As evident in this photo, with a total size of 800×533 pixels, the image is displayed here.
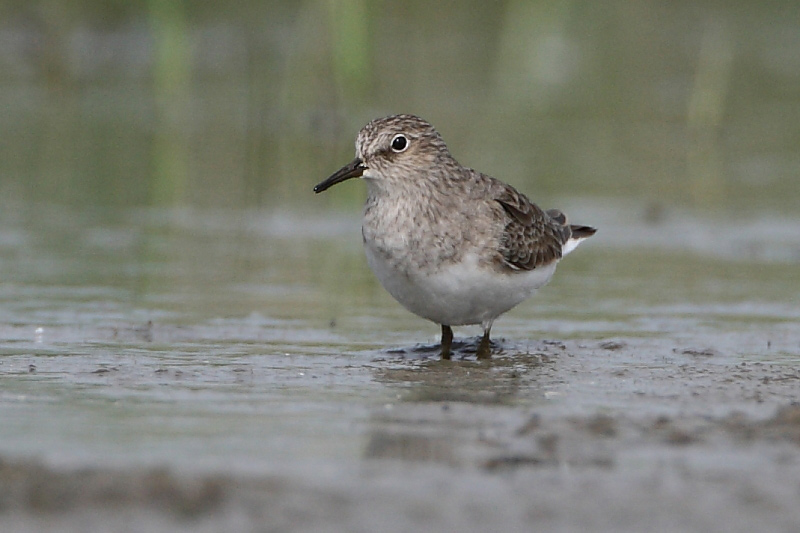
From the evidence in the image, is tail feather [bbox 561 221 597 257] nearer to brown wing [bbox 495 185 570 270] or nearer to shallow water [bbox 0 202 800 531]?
brown wing [bbox 495 185 570 270]

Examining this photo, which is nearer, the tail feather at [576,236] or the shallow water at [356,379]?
the shallow water at [356,379]

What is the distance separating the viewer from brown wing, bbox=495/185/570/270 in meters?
7.80

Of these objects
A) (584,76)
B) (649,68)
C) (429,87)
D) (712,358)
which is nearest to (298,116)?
(429,87)

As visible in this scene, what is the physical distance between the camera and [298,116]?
15812 mm

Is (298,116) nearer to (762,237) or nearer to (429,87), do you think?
(429,87)

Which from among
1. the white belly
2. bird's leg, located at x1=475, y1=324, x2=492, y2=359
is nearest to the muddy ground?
the white belly

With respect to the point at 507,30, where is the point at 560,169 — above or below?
below

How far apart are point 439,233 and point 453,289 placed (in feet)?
1.14

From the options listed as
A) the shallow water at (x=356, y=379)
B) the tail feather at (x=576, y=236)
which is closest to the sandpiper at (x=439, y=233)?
the shallow water at (x=356, y=379)

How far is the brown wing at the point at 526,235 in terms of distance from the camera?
7805 millimetres

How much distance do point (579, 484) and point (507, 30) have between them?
1586 cm

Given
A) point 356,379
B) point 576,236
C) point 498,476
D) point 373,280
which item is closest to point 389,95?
point 373,280

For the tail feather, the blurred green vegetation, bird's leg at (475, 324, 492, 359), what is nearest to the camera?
bird's leg at (475, 324, 492, 359)

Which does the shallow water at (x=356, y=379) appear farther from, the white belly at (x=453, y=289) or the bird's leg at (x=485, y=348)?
the white belly at (x=453, y=289)
